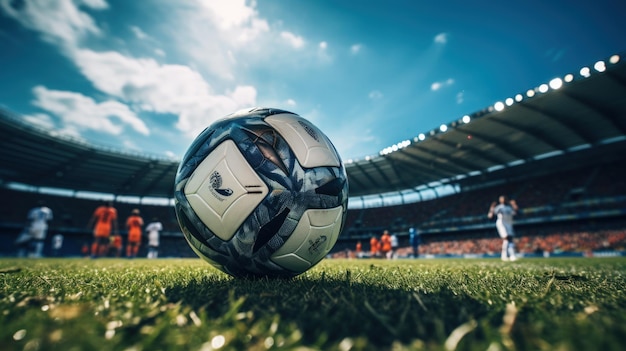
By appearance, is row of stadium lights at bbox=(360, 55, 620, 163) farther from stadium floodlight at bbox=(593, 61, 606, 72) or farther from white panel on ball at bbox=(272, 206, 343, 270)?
white panel on ball at bbox=(272, 206, 343, 270)

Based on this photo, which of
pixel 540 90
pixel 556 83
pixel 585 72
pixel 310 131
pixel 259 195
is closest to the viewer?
pixel 259 195

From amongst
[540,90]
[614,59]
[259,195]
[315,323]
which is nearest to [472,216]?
[540,90]

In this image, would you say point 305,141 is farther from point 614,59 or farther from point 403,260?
point 614,59

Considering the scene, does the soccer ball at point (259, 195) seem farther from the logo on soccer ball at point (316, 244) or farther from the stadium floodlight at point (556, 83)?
the stadium floodlight at point (556, 83)

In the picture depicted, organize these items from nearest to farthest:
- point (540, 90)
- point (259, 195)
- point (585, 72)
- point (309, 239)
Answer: point (259, 195)
point (309, 239)
point (585, 72)
point (540, 90)

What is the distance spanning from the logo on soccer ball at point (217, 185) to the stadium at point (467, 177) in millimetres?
17127

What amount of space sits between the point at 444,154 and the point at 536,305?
22616mm

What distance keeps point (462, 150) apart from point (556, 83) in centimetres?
796

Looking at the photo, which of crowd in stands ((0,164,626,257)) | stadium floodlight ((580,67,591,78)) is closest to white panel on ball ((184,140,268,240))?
stadium floodlight ((580,67,591,78))

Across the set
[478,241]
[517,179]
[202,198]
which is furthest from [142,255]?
[517,179]

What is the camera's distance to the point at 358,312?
1347 millimetres

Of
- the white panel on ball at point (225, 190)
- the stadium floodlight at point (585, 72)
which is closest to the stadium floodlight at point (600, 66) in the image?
the stadium floodlight at point (585, 72)

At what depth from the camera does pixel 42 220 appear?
1177 cm

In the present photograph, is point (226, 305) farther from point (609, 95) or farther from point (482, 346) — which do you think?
point (609, 95)
